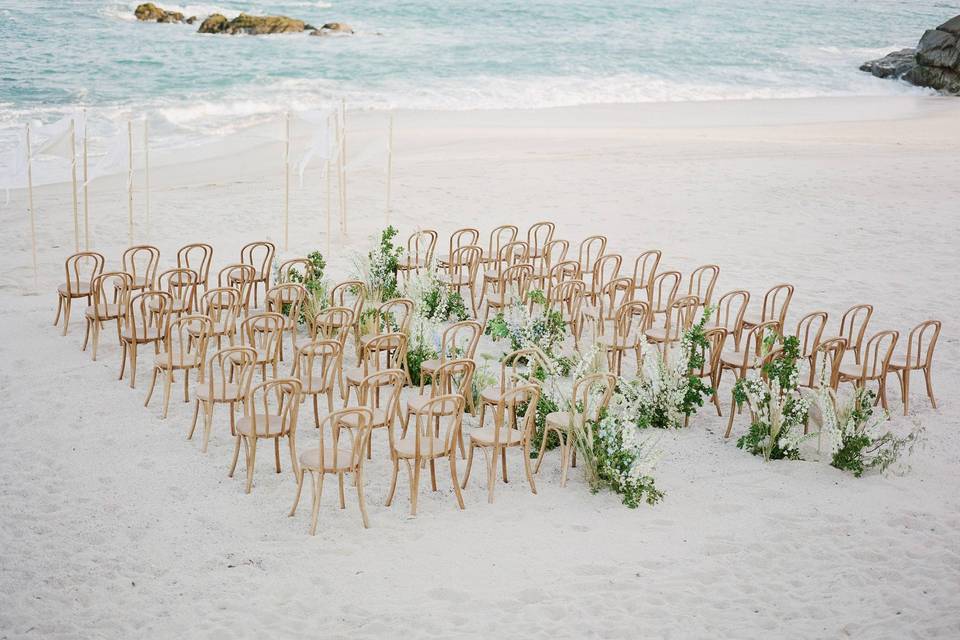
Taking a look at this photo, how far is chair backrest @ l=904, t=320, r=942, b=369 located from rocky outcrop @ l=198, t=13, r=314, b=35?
1312 inches

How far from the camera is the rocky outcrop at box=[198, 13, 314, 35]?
3934cm

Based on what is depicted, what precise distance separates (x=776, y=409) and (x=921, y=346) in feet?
11.6

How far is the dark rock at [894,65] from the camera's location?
36.9 meters

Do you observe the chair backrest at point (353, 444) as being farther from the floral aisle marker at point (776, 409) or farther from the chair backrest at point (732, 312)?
the chair backrest at point (732, 312)

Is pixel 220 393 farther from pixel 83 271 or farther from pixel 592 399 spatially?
pixel 83 271

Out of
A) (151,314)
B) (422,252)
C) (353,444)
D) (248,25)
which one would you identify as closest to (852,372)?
(353,444)

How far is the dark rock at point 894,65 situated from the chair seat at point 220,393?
34381mm

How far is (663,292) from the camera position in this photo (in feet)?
43.9

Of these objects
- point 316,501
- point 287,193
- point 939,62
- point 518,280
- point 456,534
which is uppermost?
point 939,62

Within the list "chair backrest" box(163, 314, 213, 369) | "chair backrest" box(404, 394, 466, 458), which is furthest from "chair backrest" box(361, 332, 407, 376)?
"chair backrest" box(163, 314, 213, 369)

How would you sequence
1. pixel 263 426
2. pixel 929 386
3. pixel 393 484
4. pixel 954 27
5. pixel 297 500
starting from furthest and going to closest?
pixel 954 27, pixel 929 386, pixel 263 426, pixel 393 484, pixel 297 500

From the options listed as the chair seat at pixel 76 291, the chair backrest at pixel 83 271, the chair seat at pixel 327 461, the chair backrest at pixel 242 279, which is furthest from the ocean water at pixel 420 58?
the chair seat at pixel 327 461

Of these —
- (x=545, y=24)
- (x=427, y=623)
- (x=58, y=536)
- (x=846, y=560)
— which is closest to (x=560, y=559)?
(x=427, y=623)

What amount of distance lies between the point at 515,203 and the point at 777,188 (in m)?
5.11
